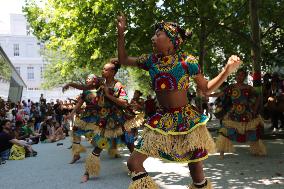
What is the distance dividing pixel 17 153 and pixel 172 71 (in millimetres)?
8731

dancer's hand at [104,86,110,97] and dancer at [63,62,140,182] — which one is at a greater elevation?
dancer's hand at [104,86,110,97]

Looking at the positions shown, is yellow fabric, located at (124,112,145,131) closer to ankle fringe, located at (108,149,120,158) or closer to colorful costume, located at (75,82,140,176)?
colorful costume, located at (75,82,140,176)

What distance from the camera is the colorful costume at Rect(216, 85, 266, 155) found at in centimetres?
923

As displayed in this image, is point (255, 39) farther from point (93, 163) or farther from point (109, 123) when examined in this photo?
point (93, 163)

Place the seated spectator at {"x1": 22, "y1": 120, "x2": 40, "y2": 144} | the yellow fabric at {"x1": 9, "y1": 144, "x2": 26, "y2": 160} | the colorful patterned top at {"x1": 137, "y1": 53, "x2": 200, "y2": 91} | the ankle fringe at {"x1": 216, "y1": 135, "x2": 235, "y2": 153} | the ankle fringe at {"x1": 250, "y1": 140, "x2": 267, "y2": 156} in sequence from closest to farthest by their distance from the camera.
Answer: the colorful patterned top at {"x1": 137, "y1": 53, "x2": 200, "y2": 91}
the ankle fringe at {"x1": 216, "y1": 135, "x2": 235, "y2": 153}
the ankle fringe at {"x1": 250, "y1": 140, "x2": 267, "y2": 156}
the yellow fabric at {"x1": 9, "y1": 144, "x2": 26, "y2": 160}
the seated spectator at {"x1": 22, "y1": 120, "x2": 40, "y2": 144}

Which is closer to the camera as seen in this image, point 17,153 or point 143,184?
point 143,184

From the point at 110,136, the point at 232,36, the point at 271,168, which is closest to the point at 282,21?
the point at 232,36

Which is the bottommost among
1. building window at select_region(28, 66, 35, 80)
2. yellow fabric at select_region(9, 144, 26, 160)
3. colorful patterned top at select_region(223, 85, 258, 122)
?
yellow fabric at select_region(9, 144, 26, 160)

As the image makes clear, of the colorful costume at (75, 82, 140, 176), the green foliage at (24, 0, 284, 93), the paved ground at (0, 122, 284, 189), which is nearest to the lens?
the paved ground at (0, 122, 284, 189)

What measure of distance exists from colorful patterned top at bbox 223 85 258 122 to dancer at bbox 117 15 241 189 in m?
4.96

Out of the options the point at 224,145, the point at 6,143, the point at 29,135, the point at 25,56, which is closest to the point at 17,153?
the point at 6,143

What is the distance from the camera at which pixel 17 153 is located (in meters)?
12.1

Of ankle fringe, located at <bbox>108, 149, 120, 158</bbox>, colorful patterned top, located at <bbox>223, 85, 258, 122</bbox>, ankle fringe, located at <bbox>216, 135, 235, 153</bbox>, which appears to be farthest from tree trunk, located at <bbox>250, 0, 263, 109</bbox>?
ankle fringe, located at <bbox>108, 149, 120, 158</bbox>

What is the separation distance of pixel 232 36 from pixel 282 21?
111 inches
